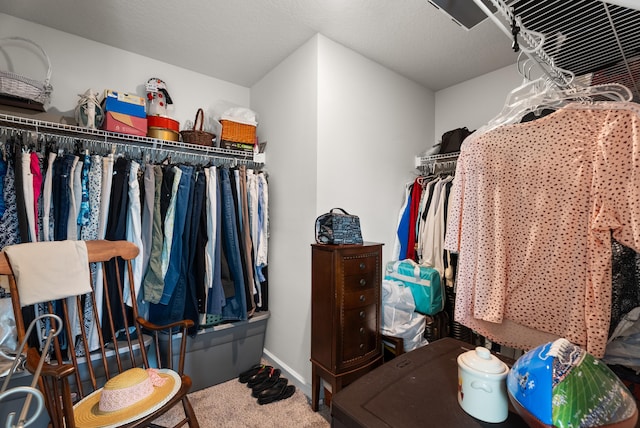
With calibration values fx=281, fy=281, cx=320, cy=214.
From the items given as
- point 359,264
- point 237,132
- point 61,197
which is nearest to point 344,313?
point 359,264

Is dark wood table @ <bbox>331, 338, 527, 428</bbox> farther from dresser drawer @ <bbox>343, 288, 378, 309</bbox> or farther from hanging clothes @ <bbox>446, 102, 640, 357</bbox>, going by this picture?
dresser drawer @ <bbox>343, 288, 378, 309</bbox>

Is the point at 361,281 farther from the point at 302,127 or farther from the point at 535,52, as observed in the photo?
the point at 535,52

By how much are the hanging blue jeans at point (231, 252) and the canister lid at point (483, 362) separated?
1679mm

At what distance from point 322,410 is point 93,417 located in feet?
4.02

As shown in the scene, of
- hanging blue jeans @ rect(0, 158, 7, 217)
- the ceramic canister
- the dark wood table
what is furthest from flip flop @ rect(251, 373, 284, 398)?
hanging blue jeans @ rect(0, 158, 7, 217)

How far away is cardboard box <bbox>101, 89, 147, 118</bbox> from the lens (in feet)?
6.11

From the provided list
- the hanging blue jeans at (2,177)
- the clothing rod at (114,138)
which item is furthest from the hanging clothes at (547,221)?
the hanging blue jeans at (2,177)

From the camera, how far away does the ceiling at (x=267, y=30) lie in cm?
171

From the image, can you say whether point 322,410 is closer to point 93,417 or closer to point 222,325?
point 222,325

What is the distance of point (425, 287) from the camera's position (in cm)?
205

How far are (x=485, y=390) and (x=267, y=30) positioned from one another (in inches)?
88.1

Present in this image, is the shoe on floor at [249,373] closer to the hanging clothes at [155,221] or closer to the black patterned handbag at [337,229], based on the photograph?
the hanging clothes at [155,221]

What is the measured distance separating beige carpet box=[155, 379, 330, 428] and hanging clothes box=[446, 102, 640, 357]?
3.91ft

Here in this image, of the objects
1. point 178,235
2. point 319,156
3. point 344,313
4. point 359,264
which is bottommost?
point 344,313
